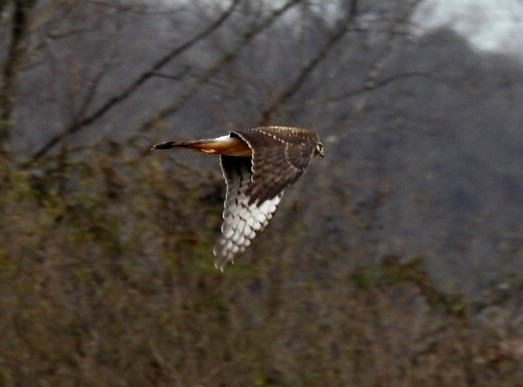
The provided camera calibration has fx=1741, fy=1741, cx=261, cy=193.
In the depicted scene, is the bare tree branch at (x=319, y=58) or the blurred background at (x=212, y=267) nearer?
the blurred background at (x=212, y=267)

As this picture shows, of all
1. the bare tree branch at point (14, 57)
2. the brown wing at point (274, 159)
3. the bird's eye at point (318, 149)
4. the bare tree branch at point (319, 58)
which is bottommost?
the bare tree branch at point (319, 58)

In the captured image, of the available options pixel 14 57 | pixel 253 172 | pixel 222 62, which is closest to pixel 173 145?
pixel 253 172

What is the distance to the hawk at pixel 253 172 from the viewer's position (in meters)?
7.48

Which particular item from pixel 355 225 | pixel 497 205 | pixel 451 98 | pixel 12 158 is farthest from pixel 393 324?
pixel 451 98

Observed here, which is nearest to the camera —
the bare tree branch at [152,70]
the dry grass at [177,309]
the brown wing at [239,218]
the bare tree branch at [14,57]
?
the brown wing at [239,218]

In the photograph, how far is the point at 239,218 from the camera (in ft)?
25.6

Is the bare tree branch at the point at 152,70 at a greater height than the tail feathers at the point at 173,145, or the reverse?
A: the tail feathers at the point at 173,145

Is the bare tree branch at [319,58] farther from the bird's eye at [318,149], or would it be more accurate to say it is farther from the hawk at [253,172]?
the hawk at [253,172]

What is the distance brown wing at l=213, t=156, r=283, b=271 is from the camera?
24.9 ft

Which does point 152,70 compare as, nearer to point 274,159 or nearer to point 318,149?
point 318,149

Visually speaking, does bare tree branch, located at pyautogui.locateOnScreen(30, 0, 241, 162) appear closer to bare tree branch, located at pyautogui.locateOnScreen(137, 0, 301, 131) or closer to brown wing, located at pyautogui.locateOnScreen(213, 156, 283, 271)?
bare tree branch, located at pyautogui.locateOnScreen(137, 0, 301, 131)

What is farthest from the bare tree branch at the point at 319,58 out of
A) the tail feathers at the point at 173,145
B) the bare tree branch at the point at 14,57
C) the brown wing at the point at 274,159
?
the tail feathers at the point at 173,145

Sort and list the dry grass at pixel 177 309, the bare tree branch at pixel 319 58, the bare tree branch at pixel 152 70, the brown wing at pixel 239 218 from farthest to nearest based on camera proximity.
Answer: the bare tree branch at pixel 319 58
the bare tree branch at pixel 152 70
the dry grass at pixel 177 309
the brown wing at pixel 239 218

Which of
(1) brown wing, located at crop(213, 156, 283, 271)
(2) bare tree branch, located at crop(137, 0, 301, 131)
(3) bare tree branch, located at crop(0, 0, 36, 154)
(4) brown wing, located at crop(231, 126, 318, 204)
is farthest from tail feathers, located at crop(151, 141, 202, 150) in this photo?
(2) bare tree branch, located at crop(137, 0, 301, 131)
